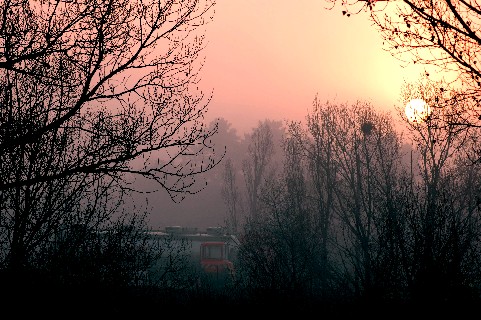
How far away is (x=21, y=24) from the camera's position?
844cm

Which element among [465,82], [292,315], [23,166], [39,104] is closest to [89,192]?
[23,166]

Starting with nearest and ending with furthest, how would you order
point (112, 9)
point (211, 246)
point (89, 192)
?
point (112, 9)
point (89, 192)
point (211, 246)

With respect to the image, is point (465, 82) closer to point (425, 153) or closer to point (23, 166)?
point (23, 166)

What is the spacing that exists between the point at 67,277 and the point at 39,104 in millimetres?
3982

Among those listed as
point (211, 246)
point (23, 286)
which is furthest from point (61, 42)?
point (211, 246)

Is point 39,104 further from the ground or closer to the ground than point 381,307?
further from the ground

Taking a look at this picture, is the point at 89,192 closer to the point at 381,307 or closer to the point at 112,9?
the point at 112,9

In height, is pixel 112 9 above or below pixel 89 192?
above

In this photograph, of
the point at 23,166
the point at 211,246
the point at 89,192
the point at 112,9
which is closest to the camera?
the point at 112,9

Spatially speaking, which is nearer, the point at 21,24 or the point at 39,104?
the point at 21,24

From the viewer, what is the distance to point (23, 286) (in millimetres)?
9406

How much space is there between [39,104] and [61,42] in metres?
3.05

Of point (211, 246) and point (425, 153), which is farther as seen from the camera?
point (211, 246)

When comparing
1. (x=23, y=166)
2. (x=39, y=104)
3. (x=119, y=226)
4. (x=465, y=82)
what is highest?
(x=39, y=104)
